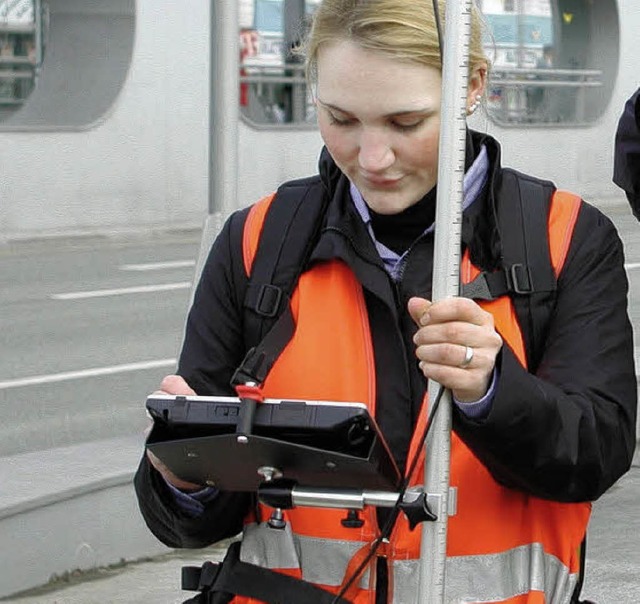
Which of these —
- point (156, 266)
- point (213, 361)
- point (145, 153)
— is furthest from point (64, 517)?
point (145, 153)

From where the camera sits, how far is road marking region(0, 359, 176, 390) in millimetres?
9859

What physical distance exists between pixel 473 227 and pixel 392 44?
28cm

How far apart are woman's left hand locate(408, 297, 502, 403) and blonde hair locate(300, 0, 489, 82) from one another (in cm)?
34

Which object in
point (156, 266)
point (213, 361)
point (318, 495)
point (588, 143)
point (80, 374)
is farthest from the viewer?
point (588, 143)

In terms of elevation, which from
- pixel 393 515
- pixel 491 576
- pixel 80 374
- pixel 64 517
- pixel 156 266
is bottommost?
pixel 156 266

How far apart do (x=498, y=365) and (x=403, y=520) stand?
0.27 m

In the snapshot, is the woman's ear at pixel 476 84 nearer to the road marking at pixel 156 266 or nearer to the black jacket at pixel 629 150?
the black jacket at pixel 629 150

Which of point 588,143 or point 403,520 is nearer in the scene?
point 403,520

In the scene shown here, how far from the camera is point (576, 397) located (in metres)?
2.22

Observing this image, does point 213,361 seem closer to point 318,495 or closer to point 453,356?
point 318,495

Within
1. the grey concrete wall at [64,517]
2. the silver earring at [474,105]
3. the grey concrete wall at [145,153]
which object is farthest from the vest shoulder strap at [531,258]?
the grey concrete wall at [145,153]

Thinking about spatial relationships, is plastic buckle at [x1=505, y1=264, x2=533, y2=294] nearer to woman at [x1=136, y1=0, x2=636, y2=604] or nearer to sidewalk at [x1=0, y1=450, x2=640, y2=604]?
woman at [x1=136, y1=0, x2=636, y2=604]

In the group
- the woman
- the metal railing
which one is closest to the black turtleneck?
the woman

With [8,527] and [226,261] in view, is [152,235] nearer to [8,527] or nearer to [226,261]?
[8,527]
